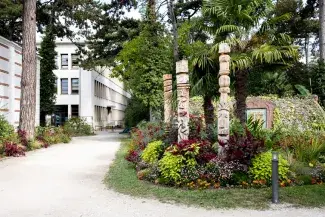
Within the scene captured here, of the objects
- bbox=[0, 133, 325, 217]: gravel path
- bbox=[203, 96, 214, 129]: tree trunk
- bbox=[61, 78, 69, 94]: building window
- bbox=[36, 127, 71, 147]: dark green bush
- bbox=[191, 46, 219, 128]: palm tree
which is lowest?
bbox=[0, 133, 325, 217]: gravel path

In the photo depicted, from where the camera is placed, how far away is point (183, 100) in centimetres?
914

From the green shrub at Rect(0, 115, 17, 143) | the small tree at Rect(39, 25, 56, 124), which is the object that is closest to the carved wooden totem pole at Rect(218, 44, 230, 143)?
the green shrub at Rect(0, 115, 17, 143)

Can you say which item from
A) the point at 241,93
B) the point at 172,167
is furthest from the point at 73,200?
the point at 241,93

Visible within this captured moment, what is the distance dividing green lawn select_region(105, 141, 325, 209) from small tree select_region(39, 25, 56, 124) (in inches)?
827

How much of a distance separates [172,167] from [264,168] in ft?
6.34

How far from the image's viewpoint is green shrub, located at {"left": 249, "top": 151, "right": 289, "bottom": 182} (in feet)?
24.8

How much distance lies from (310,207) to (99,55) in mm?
22329

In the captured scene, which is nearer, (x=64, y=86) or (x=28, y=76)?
(x=28, y=76)

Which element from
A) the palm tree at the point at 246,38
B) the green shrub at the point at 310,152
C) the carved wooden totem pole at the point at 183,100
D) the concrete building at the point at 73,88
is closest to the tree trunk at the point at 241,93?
the palm tree at the point at 246,38

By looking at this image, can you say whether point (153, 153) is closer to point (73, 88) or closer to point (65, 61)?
point (73, 88)

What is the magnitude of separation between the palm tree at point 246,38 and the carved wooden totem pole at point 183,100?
1882 millimetres

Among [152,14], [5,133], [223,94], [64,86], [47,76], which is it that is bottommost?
[5,133]

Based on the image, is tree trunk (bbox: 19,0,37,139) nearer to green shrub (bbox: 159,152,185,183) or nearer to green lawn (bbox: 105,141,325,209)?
green lawn (bbox: 105,141,325,209)

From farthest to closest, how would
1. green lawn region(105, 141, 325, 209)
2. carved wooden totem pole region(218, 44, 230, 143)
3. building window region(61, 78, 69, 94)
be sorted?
1. building window region(61, 78, 69, 94)
2. carved wooden totem pole region(218, 44, 230, 143)
3. green lawn region(105, 141, 325, 209)
